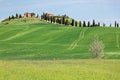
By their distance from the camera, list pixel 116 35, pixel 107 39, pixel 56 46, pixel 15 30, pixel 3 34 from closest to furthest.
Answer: pixel 56 46, pixel 107 39, pixel 116 35, pixel 3 34, pixel 15 30

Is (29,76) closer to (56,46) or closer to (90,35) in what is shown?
(56,46)

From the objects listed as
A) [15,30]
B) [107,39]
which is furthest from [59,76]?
[15,30]

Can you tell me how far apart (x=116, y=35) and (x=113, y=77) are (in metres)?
101

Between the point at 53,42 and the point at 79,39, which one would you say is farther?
the point at 79,39

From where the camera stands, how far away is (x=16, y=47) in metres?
108

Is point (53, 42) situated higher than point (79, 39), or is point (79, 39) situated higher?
point (79, 39)

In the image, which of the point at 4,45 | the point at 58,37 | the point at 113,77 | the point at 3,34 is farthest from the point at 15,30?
the point at 113,77

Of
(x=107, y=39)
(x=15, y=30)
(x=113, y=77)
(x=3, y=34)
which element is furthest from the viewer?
(x=15, y=30)

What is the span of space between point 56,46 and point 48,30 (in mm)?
42364

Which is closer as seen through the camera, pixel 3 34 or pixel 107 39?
pixel 107 39

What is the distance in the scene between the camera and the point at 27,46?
110m

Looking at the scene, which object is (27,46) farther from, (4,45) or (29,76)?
(29,76)

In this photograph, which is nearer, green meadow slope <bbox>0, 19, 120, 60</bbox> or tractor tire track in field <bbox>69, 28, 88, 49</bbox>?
green meadow slope <bbox>0, 19, 120, 60</bbox>

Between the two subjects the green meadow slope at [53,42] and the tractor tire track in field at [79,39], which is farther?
the tractor tire track in field at [79,39]
